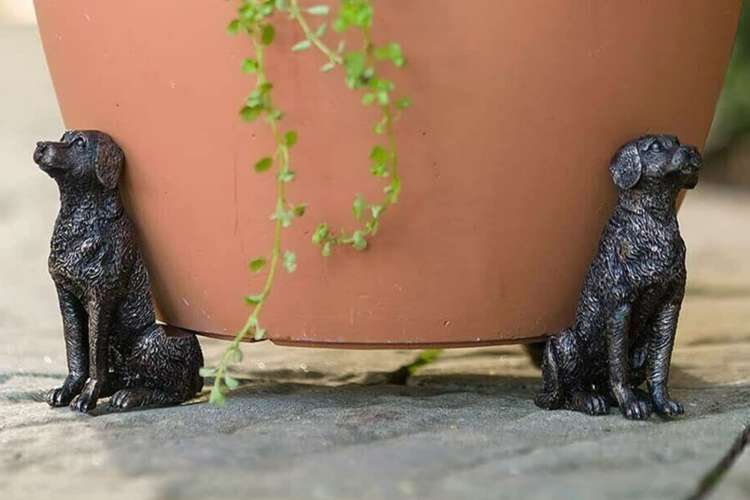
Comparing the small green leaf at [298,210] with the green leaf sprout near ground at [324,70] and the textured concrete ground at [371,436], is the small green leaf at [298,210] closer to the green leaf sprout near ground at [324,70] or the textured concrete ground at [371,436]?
the green leaf sprout near ground at [324,70]

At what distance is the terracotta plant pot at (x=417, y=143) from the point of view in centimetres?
156

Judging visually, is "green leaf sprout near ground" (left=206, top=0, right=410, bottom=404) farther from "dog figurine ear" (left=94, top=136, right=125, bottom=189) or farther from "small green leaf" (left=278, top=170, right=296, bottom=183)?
"dog figurine ear" (left=94, top=136, right=125, bottom=189)

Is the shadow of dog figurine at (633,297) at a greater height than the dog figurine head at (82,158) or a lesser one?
lesser

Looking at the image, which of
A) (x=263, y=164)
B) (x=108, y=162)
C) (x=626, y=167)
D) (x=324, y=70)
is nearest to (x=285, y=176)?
(x=263, y=164)

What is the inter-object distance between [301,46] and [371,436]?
0.50 metres

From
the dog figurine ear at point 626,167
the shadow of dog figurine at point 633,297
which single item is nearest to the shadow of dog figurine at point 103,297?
the shadow of dog figurine at point 633,297

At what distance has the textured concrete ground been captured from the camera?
4.17 feet

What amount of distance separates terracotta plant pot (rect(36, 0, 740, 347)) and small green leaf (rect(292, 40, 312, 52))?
19mm

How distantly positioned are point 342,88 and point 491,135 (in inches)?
8.1

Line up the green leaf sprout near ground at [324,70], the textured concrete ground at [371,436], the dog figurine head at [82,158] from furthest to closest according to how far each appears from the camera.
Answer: the dog figurine head at [82,158], the green leaf sprout near ground at [324,70], the textured concrete ground at [371,436]

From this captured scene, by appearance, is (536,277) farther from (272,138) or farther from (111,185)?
(111,185)

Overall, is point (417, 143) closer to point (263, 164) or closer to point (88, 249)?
point (263, 164)

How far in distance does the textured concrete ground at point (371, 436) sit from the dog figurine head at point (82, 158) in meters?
0.33

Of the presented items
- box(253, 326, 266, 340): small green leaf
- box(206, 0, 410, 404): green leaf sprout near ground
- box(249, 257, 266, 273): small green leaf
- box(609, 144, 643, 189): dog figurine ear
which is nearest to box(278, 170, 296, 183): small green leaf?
box(206, 0, 410, 404): green leaf sprout near ground
